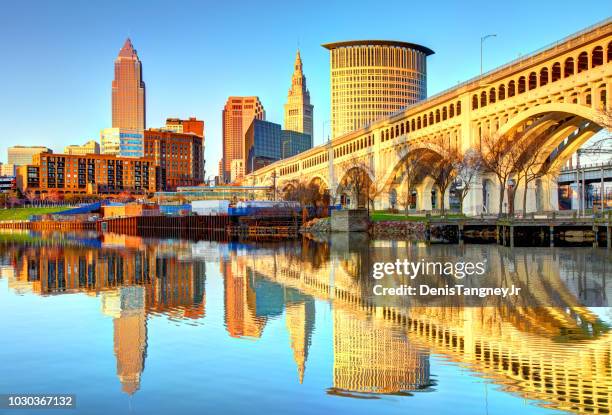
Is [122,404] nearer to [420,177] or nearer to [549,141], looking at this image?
[549,141]

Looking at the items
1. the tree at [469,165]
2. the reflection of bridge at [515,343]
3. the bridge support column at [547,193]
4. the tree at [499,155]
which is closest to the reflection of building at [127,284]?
the reflection of bridge at [515,343]

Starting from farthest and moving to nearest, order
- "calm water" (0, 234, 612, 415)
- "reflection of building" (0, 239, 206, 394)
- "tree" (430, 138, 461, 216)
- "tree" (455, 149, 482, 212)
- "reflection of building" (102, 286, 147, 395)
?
"tree" (430, 138, 461, 216), "tree" (455, 149, 482, 212), "reflection of building" (0, 239, 206, 394), "reflection of building" (102, 286, 147, 395), "calm water" (0, 234, 612, 415)

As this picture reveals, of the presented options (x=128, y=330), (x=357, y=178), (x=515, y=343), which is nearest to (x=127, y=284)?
(x=128, y=330)

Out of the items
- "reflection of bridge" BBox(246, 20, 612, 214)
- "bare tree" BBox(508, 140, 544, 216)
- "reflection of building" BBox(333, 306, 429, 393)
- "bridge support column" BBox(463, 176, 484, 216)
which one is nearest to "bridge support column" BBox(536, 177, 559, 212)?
"reflection of bridge" BBox(246, 20, 612, 214)

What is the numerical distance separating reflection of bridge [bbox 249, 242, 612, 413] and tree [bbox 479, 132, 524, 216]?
4322 centimetres

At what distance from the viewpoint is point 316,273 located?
3278 cm

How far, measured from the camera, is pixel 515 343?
51.6 ft

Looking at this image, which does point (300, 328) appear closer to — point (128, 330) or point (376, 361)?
point (376, 361)

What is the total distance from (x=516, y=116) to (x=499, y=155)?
15.4 feet

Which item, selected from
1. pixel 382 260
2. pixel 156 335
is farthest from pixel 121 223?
pixel 156 335

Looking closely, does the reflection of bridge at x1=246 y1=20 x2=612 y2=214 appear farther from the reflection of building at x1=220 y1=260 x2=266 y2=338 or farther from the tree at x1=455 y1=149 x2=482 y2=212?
the reflection of building at x1=220 y1=260 x2=266 y2=338

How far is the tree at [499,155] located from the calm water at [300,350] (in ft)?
132

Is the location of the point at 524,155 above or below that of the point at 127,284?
above

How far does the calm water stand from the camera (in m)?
12.0
